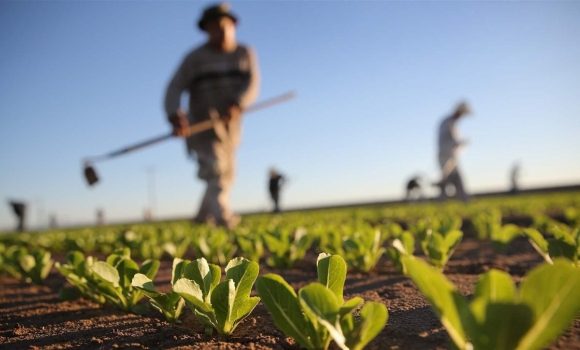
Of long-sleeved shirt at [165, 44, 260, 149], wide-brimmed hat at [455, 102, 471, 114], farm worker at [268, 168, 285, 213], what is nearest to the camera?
long-sleeved shirt at [165, 44, 260, 149]

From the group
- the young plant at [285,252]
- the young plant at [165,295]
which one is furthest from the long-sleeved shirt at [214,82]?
the young plant at [165,295]

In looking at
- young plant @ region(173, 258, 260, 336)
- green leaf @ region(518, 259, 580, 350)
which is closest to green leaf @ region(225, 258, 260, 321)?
young plant @ region(173, 258, 260, 336)

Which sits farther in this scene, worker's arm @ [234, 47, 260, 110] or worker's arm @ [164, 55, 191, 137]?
worker's arm @ [234, 47, 260, 110]

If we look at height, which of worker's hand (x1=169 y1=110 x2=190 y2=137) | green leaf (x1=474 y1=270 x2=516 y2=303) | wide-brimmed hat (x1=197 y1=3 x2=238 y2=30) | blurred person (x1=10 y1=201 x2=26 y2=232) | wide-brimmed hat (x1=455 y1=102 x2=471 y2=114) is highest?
wide-brimmed hat (x1=197 y1=3 x2=238 y2=30)

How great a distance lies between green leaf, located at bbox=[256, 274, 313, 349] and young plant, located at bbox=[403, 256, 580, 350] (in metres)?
0.36

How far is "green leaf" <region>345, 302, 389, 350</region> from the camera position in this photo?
2.77 ft

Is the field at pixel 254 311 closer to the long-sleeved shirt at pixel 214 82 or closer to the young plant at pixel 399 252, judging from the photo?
the young plant at pixel 399 252

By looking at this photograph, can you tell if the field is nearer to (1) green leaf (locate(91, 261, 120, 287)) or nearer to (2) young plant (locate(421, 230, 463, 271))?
(2) young plant (locate(421, 230, 463, 271))

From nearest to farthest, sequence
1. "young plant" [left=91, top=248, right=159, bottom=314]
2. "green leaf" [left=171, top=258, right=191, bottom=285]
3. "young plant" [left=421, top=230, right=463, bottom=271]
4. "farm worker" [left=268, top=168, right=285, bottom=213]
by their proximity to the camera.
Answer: "green leaf" [left=171, top=258, right=191, bottom=285], "young plant" [left=91, top=248, right=159, bottom=314], "young plant" [left=421, top=230, right=463, bottom=271], "farm worker" [left=268, top=168, right=285, bottom=213]

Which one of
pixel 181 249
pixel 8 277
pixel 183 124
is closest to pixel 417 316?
pixel 181 249

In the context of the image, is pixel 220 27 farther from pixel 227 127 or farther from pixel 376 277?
pixel 376 277

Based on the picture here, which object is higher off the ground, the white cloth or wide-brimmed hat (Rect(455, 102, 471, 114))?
wide-brimmed hat (Rect(455, 102, 471, 114))

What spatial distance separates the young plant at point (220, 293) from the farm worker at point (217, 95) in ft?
15.0

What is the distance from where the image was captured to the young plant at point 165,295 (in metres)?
1.14
